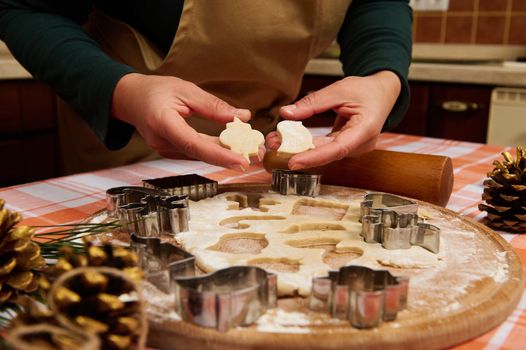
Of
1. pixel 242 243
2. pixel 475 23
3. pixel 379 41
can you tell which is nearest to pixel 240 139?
pixel 242 243

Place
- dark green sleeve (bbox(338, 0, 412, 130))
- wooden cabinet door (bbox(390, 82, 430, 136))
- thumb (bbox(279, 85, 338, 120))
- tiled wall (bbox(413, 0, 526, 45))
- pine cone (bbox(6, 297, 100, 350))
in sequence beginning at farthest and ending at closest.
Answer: tiled wall (bbox(413, 0, 526, 45)), wooden cabinet door (bbox(390, 82, 430, 136)), dark green sleeve (bbox(338, 0, 412, 130)), thumb (bbox(279, 85, 338, 120)), pine cone (bbox(6, 297, 100, 350))

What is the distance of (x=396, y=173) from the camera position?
35.0 inches

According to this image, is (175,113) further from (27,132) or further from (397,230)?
(27,132)

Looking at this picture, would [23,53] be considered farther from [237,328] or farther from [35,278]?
[237,328]

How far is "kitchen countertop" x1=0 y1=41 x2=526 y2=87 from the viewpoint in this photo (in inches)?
72.2

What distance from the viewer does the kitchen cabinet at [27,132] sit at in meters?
1.82

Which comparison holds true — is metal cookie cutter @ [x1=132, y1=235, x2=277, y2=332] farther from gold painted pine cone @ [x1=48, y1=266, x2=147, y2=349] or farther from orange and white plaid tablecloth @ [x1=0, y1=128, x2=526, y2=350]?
orange and white plaid tablecloth @ [x1=0, y1=128, x2=526, y2=350]

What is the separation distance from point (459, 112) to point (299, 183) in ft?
4.30

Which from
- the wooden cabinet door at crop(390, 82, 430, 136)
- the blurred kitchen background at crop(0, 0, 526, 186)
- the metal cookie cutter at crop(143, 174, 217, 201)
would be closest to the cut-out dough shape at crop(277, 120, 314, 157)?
the metal cookie cutter at crop(143, 174, 217, 201)

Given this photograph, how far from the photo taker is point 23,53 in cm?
98

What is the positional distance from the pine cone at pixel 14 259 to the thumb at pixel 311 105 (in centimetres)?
45

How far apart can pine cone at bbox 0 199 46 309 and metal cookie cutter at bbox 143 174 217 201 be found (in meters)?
0.31

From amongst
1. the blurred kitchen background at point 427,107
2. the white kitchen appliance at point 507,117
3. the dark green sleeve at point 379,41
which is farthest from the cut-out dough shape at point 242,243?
the white kitchen appliance at point 507,117

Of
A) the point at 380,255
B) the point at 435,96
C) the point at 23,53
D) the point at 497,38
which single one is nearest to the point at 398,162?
the point at 380,255
